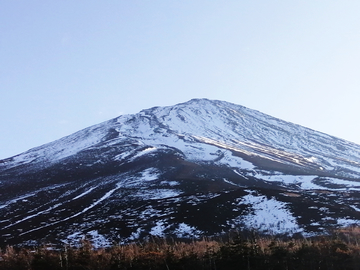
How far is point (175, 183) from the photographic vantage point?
241ft

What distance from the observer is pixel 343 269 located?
23578 mm

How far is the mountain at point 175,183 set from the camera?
50.1m

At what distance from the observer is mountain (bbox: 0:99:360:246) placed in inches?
1971

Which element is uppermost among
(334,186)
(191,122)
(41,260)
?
(191,122)

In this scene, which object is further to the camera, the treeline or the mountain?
the mountain

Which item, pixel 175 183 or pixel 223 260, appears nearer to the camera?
pixel 223 260

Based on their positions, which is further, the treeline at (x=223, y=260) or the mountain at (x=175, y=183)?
the mountain at (x=175, y=183)

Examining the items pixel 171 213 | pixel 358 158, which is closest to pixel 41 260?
pixel 171 213

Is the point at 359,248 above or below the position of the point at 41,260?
below

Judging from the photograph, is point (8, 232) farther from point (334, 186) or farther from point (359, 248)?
point (334, 186)

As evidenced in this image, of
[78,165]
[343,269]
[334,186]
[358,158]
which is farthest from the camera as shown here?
[358,158]

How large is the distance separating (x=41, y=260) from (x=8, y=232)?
1295 inches

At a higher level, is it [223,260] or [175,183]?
[175,183]

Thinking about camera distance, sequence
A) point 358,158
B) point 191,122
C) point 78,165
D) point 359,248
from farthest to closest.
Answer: point 191,122 → point 358,158 → point 78,165 → point 359,248
